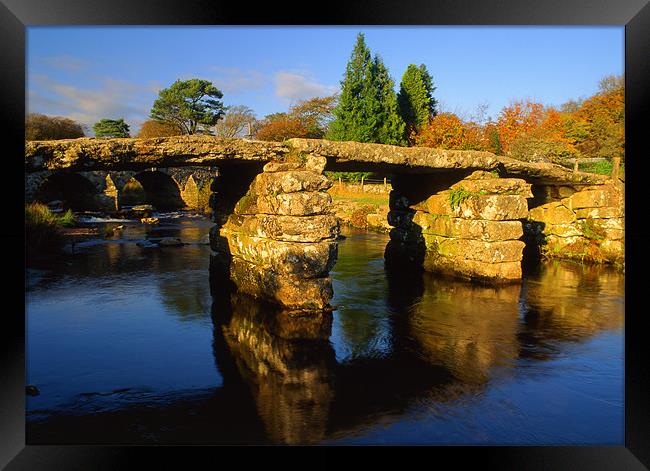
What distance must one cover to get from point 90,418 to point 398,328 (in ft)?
15.1

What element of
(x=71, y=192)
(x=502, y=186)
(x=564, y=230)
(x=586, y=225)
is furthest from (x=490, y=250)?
(x=71, y=192)

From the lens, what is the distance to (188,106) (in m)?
45.6

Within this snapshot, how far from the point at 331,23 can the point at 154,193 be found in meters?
34.6

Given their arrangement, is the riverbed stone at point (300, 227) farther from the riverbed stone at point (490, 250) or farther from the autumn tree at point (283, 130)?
the autumn tree at point (283, 130)

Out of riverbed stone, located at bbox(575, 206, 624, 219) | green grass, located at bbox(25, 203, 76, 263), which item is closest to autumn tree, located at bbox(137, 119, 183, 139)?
green grass, located at bbox(25, 203, 76, 263)

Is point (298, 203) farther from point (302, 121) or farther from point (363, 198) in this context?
point (302, 121)

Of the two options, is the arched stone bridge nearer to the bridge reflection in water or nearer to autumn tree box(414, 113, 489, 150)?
autumn tree box(414, 113, 489, 150)

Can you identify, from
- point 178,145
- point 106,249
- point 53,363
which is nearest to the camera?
point 53,363

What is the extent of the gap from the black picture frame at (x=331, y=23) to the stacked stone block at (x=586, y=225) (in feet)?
38.4

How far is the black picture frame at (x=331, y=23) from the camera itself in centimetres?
297

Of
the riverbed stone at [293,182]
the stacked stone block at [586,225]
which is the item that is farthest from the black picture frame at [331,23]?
the stacked stone block at [586,225]

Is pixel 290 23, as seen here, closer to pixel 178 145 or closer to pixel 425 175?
pixel 178 145
